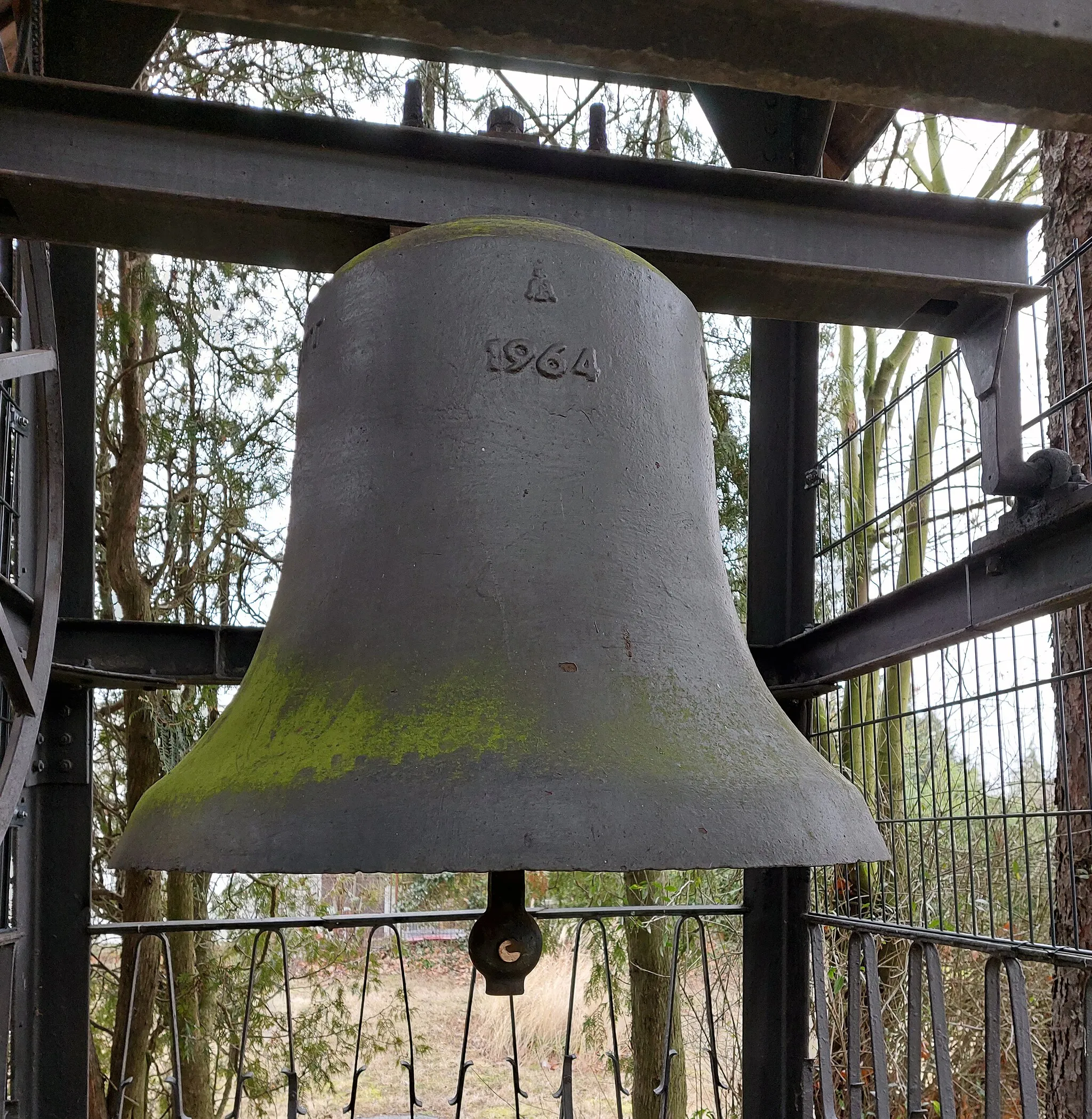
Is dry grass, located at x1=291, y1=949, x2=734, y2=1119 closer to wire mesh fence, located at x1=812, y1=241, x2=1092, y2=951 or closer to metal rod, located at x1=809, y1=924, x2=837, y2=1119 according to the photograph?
wire mesh fence, located at x1=812, y1=241, x2=1092, y2=951

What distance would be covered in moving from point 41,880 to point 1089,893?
3.26 m

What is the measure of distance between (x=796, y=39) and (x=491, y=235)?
618 mm

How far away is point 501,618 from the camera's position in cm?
124

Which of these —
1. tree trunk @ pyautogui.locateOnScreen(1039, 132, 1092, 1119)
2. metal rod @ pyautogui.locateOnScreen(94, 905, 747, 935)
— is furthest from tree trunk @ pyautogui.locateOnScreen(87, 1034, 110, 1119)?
tree trunk @ pyautogui.locateOnScreen(1039, 132, 1092, 1119)

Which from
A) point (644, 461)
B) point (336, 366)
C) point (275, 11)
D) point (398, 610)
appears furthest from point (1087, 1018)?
point (275, 11)

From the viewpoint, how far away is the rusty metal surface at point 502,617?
3.41ft

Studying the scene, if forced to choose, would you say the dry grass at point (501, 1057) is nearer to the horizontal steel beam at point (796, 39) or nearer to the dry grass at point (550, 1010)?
the dry grass at point (550, 1010)

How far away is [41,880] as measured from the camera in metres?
2.67

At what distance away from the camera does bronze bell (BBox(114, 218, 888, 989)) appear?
3.41ft

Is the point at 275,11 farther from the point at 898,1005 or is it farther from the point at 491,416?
the point at 898,1005

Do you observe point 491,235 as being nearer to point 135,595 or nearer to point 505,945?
point 505,945

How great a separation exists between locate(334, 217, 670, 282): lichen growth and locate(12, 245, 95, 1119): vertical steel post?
4.78 ft

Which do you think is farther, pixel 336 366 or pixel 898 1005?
pixel 898 1005

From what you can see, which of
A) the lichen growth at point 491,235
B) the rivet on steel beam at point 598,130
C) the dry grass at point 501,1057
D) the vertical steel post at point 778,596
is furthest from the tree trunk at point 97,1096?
the rivet on steel beam at point 598,130
